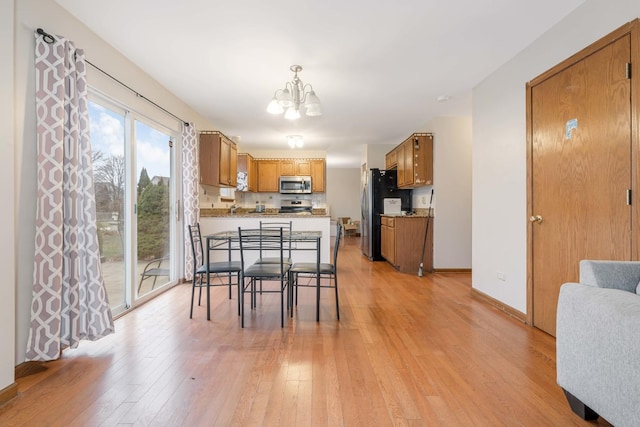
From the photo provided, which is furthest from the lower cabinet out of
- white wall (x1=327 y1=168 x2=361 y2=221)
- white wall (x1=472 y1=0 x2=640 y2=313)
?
white wall (x1=327 y1=168 x2=361 y2=221)

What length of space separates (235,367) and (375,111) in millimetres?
3791

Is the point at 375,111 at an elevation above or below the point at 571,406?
above

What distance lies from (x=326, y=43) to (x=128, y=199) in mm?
2411

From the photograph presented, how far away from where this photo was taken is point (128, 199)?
123 inches

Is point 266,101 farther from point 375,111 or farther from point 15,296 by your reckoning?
point 15,296

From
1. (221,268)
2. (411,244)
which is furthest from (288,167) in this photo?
(221,268)

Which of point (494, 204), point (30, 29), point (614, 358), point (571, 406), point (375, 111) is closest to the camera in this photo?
point (614, 358)

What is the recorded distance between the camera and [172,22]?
239cm

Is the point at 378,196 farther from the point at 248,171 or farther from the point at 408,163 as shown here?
the point at 248,171

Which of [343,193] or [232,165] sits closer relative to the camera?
[232,165]

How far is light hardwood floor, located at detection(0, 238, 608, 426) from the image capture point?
153cm

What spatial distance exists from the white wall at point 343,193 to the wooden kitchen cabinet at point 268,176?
4752 millimetres

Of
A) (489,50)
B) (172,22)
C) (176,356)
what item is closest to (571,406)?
(176,356)

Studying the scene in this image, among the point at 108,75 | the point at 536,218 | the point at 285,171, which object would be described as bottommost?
the point at 536,218
